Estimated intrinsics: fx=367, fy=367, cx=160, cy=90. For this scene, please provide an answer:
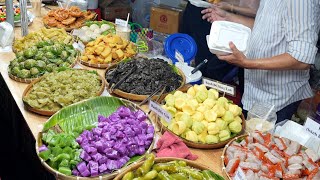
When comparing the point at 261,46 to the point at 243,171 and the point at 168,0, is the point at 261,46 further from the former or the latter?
the point at 168,0

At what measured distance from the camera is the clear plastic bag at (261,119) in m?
2.22

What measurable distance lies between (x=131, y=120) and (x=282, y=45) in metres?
1.26

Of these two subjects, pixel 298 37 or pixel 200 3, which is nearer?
pixel 298 37

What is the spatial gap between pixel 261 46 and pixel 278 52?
14 centimetres

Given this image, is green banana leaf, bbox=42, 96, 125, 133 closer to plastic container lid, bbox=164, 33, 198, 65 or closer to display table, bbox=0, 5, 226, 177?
display table, bbox=0, 5, 226, 177

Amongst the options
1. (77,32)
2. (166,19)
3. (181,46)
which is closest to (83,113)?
(181,46)

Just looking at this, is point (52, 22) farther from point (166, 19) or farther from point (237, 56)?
point (237, 56)

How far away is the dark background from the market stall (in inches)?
21.2

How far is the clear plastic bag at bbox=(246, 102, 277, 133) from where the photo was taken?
222 cm

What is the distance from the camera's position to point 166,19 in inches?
203

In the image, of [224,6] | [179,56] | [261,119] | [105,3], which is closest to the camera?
[261,119]

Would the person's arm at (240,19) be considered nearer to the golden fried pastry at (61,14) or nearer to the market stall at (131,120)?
the market stall at (131,120)

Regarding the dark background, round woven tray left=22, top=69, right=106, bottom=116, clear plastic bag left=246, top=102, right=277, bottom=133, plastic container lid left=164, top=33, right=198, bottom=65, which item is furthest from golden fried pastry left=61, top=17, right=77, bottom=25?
clear plastic bag left=246, top=102, right=277, bottom=133

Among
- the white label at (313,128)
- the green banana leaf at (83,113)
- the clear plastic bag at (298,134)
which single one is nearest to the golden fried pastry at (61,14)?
the green banana leaf at (83,113)
